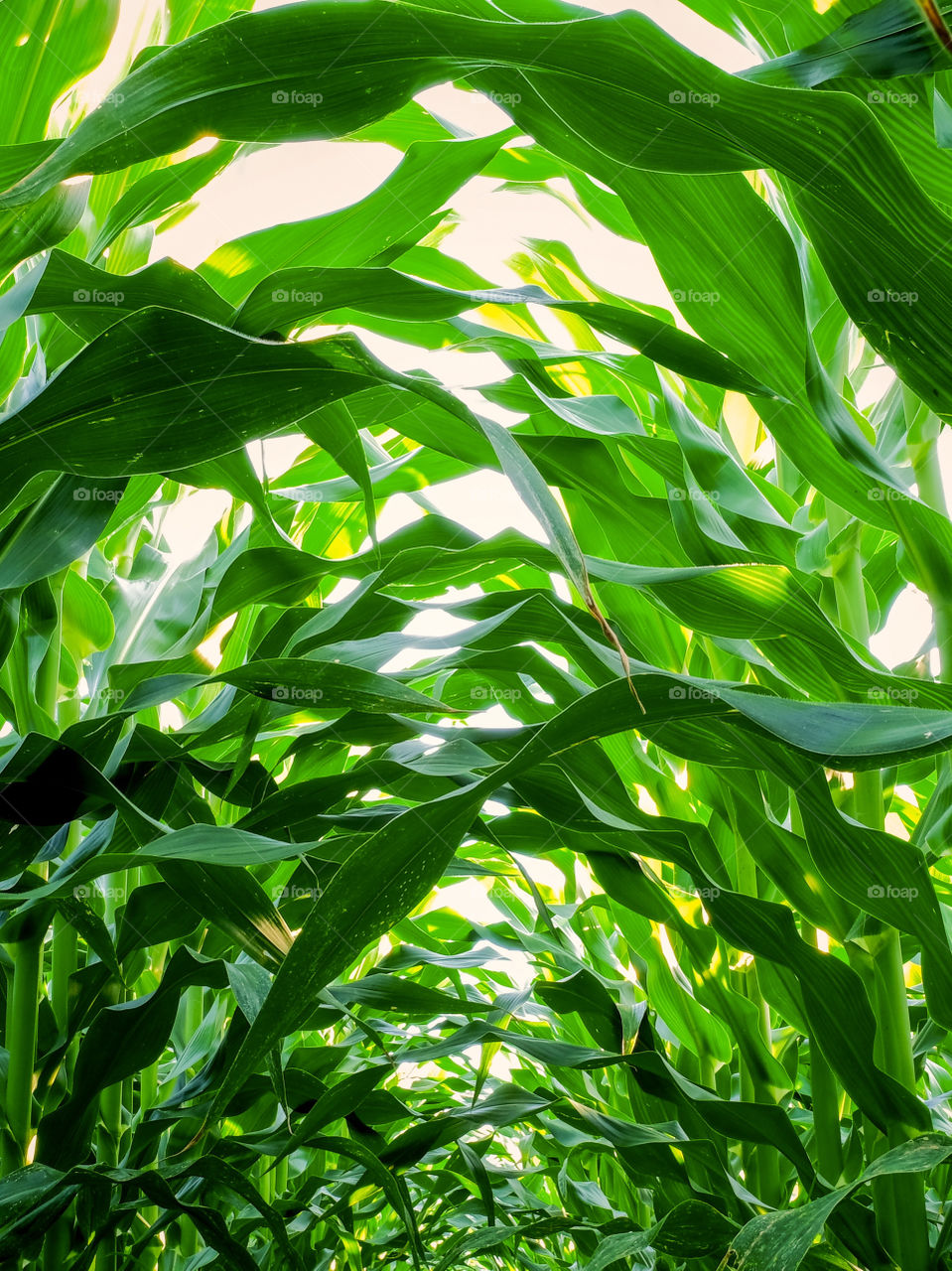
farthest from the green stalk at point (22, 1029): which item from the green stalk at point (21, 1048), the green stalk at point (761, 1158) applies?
the green stalk at point (761, 1158)

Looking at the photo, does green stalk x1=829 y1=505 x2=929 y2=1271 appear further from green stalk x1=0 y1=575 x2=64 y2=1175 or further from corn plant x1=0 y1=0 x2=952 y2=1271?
green stalk x1=0 y1=575 x2=64 y2=1175

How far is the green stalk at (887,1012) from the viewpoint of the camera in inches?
21.0

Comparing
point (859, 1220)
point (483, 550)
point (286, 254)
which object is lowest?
point (859, 1220)

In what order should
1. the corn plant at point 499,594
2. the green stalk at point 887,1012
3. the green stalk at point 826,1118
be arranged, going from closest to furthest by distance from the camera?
1. the corn plant at point 499,594
2. the green stalk at point 887,1012
3. the green stalk at point 826,1118

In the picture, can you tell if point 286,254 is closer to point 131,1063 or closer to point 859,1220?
point 131,1063

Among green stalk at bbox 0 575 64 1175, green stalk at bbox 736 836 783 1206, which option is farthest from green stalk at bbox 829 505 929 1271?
green stalk at bbox 0 575 64 1175

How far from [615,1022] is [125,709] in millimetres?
450

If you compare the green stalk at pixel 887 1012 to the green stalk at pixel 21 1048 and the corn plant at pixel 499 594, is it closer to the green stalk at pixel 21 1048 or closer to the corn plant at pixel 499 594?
the corn plant at pixel 499 594

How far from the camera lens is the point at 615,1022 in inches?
29.5

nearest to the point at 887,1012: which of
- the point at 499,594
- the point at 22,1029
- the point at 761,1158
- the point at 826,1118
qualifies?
the point at 826,1118

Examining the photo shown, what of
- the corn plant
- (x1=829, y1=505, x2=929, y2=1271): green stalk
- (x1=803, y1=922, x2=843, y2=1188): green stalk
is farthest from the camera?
(x1=803, y1=922, x2=843, y2=1188): green stalk

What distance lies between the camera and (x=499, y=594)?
2.11 ft

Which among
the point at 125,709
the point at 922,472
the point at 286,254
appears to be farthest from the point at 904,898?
the point at 286,254

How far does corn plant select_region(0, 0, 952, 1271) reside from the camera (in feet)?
1.27
